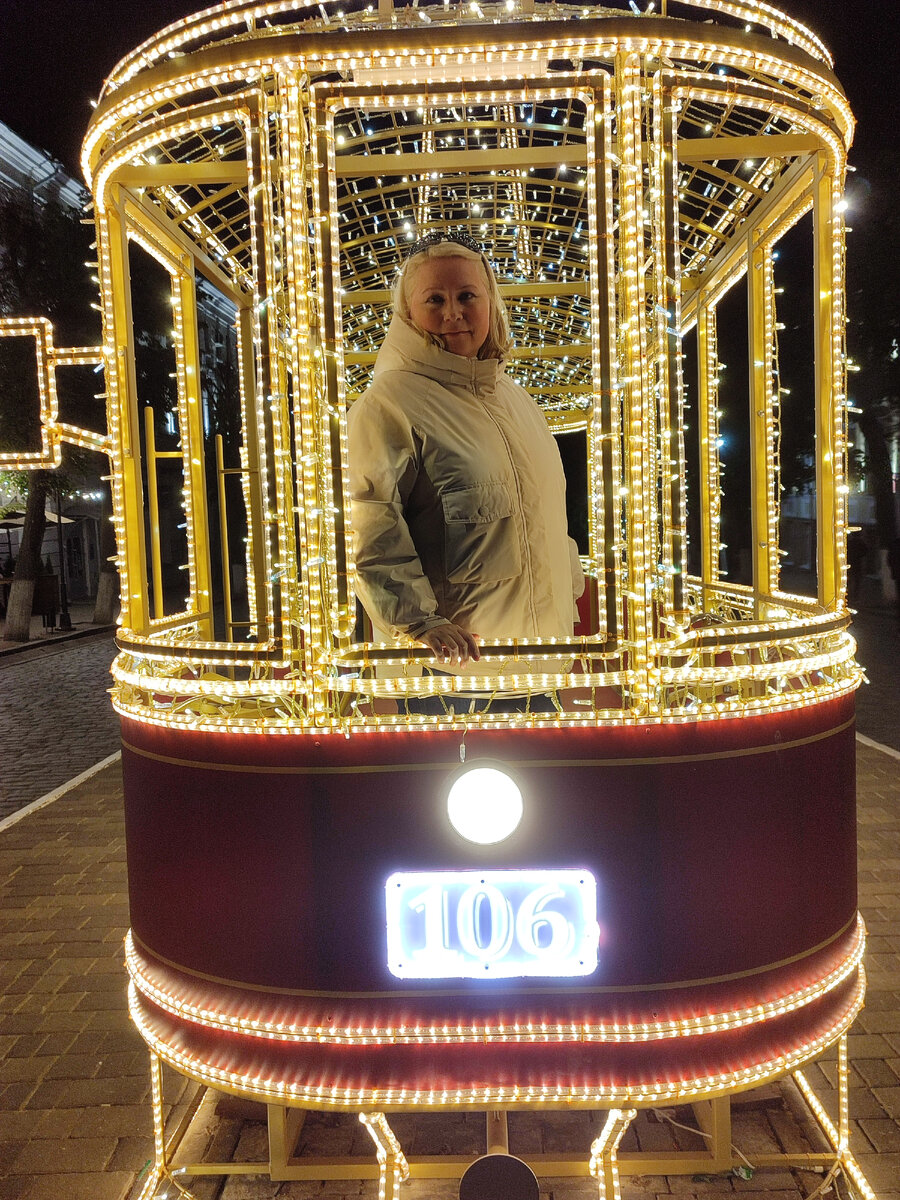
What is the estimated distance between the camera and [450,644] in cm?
253

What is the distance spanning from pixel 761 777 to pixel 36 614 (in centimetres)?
2532

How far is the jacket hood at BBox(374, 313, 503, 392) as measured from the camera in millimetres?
2930

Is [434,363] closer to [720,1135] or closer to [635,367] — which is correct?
[635,367]

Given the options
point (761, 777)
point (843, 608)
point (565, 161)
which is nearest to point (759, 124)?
point (565, 161)

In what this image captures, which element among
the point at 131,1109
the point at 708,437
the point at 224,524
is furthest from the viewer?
the point at 708,437

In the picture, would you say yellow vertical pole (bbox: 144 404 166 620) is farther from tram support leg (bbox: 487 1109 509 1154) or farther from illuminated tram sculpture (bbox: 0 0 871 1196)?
tram support leg (bbox: 487 1109 509 1154)

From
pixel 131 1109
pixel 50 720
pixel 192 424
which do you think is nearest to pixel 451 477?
pixel 192 424

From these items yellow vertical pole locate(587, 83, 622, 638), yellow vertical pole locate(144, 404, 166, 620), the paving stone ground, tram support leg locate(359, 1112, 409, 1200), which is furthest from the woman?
the paving stone ground

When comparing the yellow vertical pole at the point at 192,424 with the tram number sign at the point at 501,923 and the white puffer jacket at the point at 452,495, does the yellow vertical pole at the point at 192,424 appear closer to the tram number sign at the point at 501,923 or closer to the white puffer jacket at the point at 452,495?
the white puffer jacket at the point at 452,495

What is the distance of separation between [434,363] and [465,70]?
0.86m

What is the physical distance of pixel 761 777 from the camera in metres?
2.66

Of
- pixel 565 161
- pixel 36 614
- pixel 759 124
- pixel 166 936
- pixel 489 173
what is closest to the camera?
pixel 166 936

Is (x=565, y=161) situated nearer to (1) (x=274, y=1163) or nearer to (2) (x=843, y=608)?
(2) (x=843, y=608)

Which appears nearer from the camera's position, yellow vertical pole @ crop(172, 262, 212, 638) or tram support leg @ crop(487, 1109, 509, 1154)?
tram support leg @ crop(487, 1109, 509, 1154)
